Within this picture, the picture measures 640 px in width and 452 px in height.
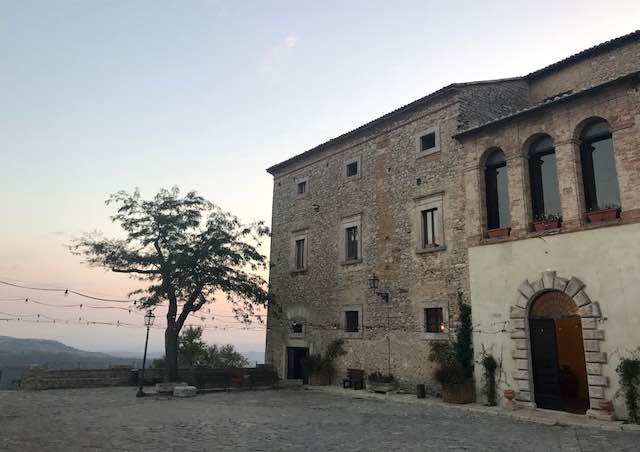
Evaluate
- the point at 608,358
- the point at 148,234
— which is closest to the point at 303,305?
the point at 148,234

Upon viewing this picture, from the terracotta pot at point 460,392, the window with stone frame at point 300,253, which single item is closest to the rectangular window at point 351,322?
the window with stone frame at point 300,253

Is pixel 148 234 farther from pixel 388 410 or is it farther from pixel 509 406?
pixel 509 406

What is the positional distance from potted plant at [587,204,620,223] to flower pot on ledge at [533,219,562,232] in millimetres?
765

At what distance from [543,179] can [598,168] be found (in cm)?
147

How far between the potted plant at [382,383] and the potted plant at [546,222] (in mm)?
7192

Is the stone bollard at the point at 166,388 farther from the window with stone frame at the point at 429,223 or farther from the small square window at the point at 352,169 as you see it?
the small square window at the point at 352,169

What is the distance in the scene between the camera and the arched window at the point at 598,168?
483 inches

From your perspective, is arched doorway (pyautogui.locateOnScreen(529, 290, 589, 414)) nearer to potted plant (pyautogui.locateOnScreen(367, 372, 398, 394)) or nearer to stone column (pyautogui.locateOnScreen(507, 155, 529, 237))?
stone column (pyautogui.locateOnScreen(507, 155, 529, 237))

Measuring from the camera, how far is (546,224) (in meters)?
13.1

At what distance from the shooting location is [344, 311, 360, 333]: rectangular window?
63.4ft

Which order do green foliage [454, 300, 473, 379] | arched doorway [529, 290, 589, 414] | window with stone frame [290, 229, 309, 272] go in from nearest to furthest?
arched doorway [529, 290, 589, 414]
green foliage [454, 300, 473, 379]
window with stone frame [290, 229, 309, 272]

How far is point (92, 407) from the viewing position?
13.2 meters

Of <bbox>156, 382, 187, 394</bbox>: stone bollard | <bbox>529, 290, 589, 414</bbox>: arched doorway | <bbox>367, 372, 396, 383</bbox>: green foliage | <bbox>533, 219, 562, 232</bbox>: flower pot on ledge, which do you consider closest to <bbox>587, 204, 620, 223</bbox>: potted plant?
<bbox>533, 219, 562, 232</bbox>: flower pot on ledge

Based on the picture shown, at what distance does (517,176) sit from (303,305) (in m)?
11.3
